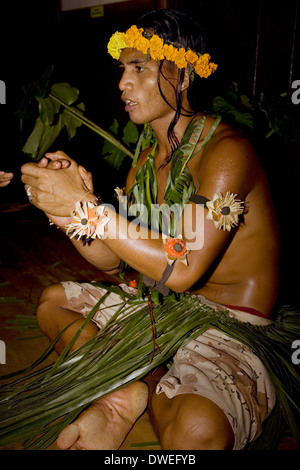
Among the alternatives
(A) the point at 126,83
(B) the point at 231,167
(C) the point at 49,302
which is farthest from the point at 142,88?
(C) the point at 49,302

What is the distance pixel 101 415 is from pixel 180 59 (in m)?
1.46

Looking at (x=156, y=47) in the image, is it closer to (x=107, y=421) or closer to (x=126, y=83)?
(x=126, y=83)

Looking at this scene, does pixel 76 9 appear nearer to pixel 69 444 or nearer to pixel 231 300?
pixel 231 300

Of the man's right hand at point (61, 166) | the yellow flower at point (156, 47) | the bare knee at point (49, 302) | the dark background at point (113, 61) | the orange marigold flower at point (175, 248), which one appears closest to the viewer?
the orange marigold flower at point (175, 248)

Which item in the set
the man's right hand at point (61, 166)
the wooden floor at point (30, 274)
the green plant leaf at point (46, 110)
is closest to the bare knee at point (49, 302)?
the wooden floor at point (30, 274)

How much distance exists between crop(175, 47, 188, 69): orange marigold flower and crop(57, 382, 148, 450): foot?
4.40 feet

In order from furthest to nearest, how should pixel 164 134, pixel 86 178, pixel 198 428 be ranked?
pixel 164 134 → pixel 86 178 → pixel 198 428

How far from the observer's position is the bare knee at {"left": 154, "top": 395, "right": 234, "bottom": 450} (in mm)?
1086

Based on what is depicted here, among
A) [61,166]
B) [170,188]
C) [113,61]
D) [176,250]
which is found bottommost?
[176,250]

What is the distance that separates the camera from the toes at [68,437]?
47.9 inches

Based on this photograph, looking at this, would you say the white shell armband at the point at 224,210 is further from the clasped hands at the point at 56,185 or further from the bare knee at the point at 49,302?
the bare knee at the point at 49,302

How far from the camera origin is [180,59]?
1.59m

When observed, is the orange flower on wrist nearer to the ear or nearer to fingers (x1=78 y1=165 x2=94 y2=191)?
fingers (x1=78 y1=165 x2=94 y2=191)

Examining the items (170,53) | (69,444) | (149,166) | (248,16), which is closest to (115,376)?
(69,444)
